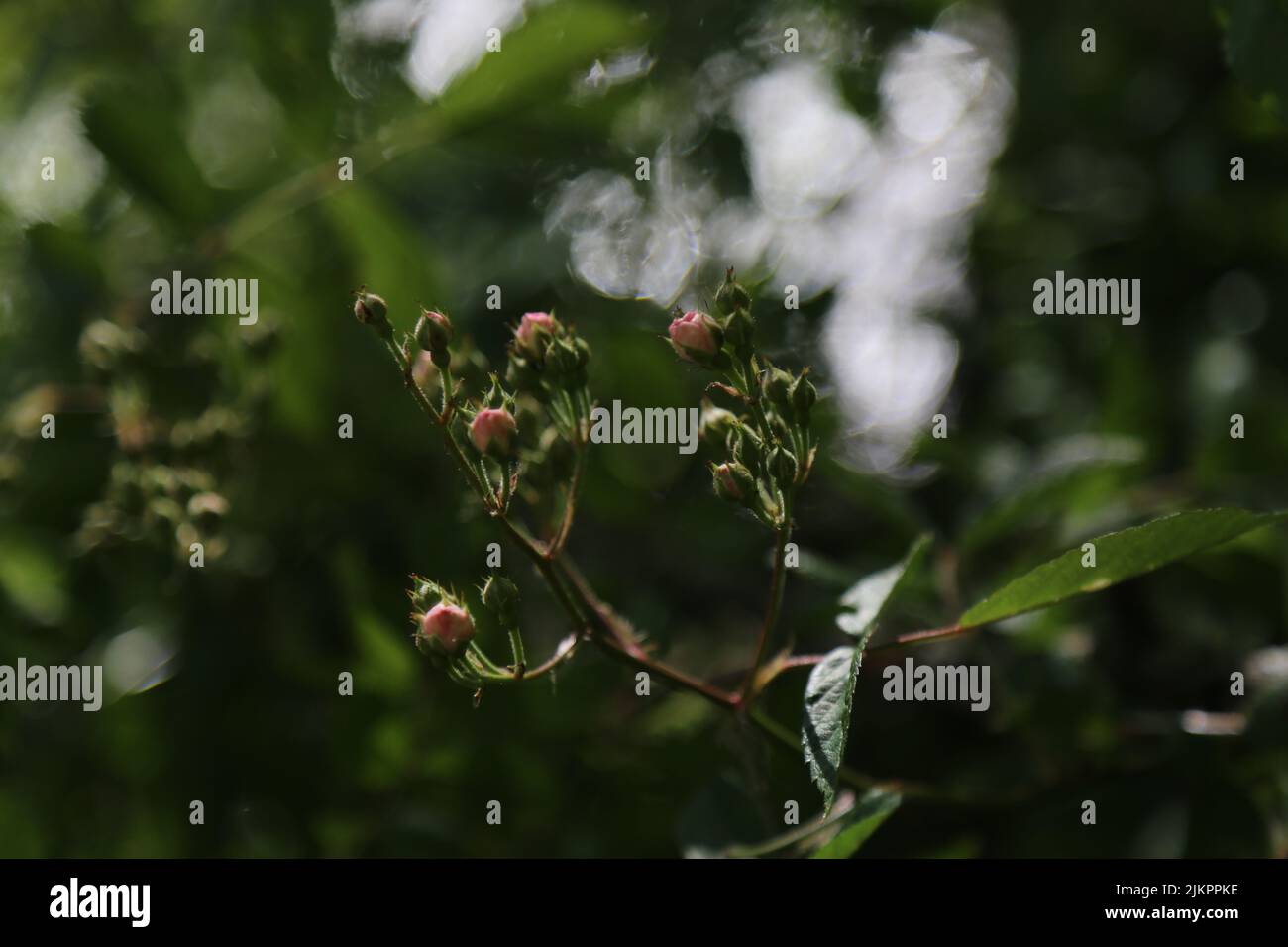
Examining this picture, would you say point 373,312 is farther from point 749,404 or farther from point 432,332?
point 749,404

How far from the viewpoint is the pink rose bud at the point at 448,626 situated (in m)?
1.28

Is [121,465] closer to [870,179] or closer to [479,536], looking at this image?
[479,536]

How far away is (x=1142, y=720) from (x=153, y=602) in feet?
6.45

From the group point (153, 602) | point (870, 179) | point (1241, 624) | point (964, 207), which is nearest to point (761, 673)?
point (1241, 624)

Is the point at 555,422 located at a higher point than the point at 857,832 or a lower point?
higher

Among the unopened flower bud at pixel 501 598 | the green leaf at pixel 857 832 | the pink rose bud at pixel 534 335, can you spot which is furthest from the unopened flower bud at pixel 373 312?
the green leaf at pixel 857 832

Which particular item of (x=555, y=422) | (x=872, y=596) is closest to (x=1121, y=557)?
(x=872, y=596)

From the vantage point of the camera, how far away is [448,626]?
1277mm

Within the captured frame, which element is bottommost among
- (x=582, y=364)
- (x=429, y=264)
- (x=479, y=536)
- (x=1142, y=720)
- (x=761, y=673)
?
(x=1142, y=720)

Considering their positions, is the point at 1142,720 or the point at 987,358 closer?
the point at 1142,720

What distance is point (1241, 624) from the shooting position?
7.32 feet

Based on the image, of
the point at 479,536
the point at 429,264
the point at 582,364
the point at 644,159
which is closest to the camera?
the point at 582,364

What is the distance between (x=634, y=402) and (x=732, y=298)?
1089mm
